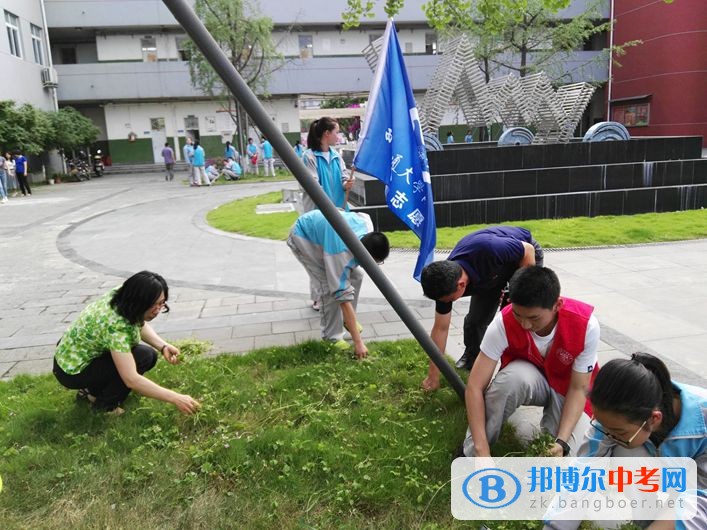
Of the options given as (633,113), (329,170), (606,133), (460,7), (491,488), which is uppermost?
(460,7)

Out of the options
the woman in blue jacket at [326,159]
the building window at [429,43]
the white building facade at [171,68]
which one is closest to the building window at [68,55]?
the white building facade at [171,68]

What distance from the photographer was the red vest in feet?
8.73

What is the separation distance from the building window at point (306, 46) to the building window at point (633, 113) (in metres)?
17.7

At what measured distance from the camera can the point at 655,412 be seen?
1.93 meters

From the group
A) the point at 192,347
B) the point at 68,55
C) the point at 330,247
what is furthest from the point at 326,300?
the point at 68,55

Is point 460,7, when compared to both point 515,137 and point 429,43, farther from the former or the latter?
point 429,43

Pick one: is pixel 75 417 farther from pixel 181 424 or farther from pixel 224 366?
pixel 224 366

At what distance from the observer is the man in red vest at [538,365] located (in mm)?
2543

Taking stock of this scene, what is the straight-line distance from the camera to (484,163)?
11102mm

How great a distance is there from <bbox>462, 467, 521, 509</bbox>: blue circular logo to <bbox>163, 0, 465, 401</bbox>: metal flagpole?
62cm

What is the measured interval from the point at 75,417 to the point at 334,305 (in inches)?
79.9

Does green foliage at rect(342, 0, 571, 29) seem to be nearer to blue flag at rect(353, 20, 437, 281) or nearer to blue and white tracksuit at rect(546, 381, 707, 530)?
blue flag at rect(353, 20, 437, 281)

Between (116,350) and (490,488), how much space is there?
2174 mm

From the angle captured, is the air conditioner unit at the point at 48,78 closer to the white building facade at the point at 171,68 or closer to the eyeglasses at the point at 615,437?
the white building facade at the point at 171,68
